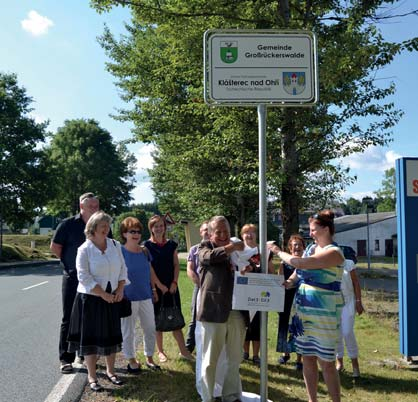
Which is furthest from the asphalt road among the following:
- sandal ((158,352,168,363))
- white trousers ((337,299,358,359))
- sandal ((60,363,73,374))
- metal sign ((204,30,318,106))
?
metal sign ((204,30,318,106))

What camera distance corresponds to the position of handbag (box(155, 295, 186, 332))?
6180 millimetres

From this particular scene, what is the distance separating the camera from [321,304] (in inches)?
169

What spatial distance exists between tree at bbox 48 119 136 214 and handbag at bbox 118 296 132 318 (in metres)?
47.8

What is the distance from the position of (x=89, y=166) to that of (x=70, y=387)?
50.7 m

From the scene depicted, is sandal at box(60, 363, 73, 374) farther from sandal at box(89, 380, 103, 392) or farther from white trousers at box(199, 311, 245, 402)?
white trousers at box(199, 311, 245, 402)

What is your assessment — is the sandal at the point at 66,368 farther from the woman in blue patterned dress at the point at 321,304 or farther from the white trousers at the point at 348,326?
the white trousers at the point at 348,326

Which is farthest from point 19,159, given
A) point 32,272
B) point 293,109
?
point 293,109

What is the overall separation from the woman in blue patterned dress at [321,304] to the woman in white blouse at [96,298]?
179cm

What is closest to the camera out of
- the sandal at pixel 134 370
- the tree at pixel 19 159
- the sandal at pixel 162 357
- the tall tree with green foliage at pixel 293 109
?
the sandal at pixel 134 370

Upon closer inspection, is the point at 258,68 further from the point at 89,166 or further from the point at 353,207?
the point at 353,207

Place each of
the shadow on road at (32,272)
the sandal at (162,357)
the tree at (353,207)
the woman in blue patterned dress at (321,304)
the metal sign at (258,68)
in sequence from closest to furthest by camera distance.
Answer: the metal sign at (258,68), the woman in blue patterned dress at (321,304), the sandal at (162,357), the shadow on road at (32,272), the tree at (353,207)

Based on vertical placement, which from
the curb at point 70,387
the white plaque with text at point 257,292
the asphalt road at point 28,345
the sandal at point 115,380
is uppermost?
the white plaque with text at point 257,292

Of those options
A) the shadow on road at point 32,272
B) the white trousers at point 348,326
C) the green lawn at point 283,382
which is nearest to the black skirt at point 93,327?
the green lawn at point 283,382

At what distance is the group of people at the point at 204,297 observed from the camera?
432 cm
